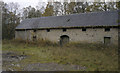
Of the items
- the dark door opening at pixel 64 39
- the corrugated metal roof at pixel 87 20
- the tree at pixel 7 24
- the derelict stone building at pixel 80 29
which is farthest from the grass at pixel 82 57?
the tree at pixel 7 24

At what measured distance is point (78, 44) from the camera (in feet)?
45.4

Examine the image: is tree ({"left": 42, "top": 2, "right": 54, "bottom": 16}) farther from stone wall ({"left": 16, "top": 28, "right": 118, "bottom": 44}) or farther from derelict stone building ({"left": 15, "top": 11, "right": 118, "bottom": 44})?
stone wall ({"left": 16, "top": 28, "right": 118, "bottom": 44})

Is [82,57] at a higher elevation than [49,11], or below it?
below

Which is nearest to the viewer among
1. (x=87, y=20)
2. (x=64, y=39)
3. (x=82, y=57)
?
(x=82, y=57)

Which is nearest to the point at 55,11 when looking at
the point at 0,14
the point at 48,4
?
the point at 48,4

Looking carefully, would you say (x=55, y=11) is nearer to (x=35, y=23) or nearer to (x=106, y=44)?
(x=35, y=23)

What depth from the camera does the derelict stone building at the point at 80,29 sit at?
13.0m

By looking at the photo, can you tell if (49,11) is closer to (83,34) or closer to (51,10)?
(51,10)

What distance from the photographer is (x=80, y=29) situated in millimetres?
14539

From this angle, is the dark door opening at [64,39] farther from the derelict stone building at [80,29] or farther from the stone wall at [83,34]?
the stone wall at [83,34]

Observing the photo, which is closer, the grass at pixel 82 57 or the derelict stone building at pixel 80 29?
the grass at pixel 82 57

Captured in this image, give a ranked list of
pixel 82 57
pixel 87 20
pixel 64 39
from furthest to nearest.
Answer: pixel 64 39 → pixel 87 20 → pixel 82 57

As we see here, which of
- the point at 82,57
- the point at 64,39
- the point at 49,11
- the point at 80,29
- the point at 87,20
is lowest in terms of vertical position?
the point at 82,57

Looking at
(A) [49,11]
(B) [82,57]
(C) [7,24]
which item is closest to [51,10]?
(A) [49,11]
